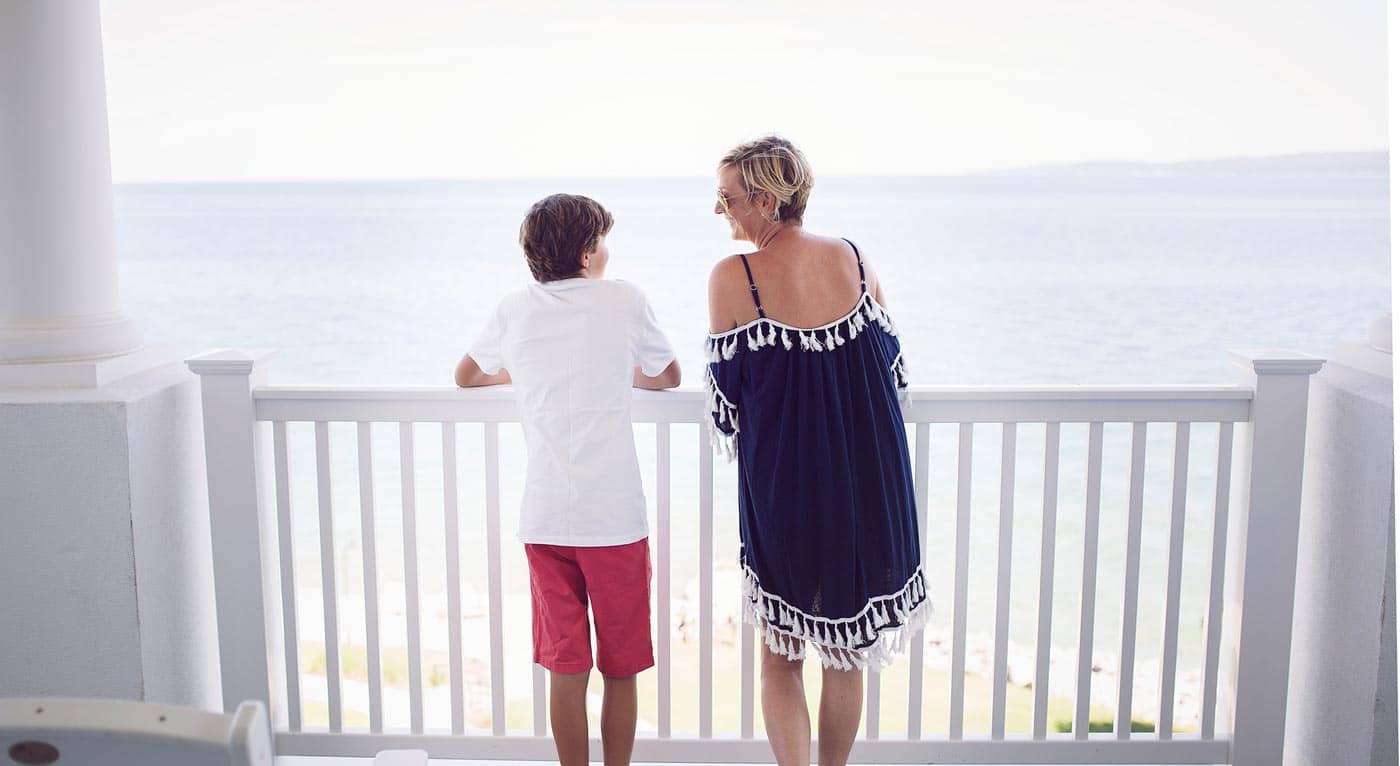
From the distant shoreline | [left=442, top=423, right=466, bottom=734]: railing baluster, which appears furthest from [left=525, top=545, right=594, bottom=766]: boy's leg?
the distant shoreline

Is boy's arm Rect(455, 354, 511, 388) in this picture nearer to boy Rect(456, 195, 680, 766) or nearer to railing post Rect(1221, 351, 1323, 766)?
boy Rect(456, 195, 680, 766)

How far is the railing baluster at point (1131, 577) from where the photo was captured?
2311 mm

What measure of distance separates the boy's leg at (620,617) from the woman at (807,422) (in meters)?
0.22

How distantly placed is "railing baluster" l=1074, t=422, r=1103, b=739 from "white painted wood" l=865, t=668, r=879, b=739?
1.43 feet

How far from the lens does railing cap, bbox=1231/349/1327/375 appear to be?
224 cm

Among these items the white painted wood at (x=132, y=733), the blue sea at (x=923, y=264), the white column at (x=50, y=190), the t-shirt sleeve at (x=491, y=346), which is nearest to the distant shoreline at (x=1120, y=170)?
the blue sea at (x=923, y=264)

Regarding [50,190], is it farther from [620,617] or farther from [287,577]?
[620,617]

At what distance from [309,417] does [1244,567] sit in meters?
2.09

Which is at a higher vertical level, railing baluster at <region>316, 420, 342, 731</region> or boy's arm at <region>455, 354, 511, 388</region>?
boy's arm at <region>455, 354, 511, 388</region>

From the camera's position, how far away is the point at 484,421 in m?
2.27

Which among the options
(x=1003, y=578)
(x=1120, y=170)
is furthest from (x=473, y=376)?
(x=1120, y=170)

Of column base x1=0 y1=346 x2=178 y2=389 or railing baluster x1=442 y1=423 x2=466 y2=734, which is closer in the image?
column base x1=0 y1=346 x2=178 y2=389

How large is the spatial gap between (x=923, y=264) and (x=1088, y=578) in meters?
22.7

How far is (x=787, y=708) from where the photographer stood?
7.17ft
